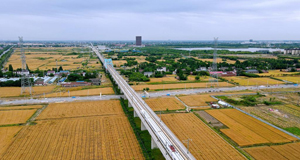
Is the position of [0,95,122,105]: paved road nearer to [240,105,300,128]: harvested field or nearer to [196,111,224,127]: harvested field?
[196,111,224,127]: harvested field

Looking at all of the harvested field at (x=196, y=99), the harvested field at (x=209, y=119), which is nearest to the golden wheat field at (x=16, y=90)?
the harvested field at (x=196, y=99)

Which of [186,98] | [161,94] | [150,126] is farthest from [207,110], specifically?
[150,126]

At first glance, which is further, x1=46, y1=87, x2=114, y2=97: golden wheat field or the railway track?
x1=46, y1=87, x2=114, y2=97: golden wheat field

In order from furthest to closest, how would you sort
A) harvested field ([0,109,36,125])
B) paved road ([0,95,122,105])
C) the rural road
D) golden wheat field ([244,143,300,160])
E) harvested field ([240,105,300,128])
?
the rural road < paved road ([0,95,122,105]) < harvested field ([0,109,36,125]) < harvested field ([240,105,300,128]) < golden wheat field ([244,143,300,160])

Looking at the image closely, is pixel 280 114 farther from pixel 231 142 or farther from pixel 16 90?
pixel 16 90

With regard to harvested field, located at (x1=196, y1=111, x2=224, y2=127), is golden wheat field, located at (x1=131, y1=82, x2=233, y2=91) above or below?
above

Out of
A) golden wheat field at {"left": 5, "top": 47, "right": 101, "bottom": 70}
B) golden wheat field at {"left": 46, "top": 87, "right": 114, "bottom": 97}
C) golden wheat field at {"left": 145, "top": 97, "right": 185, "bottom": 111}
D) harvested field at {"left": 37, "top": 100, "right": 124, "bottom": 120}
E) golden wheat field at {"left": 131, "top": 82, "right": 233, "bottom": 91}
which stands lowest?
harvested field at {"left": 37, "top": 100, "right": 124, "bottom": 120}

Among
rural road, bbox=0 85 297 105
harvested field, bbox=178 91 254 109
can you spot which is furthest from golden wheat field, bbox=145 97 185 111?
rural road, bbox=0 85 297 105
